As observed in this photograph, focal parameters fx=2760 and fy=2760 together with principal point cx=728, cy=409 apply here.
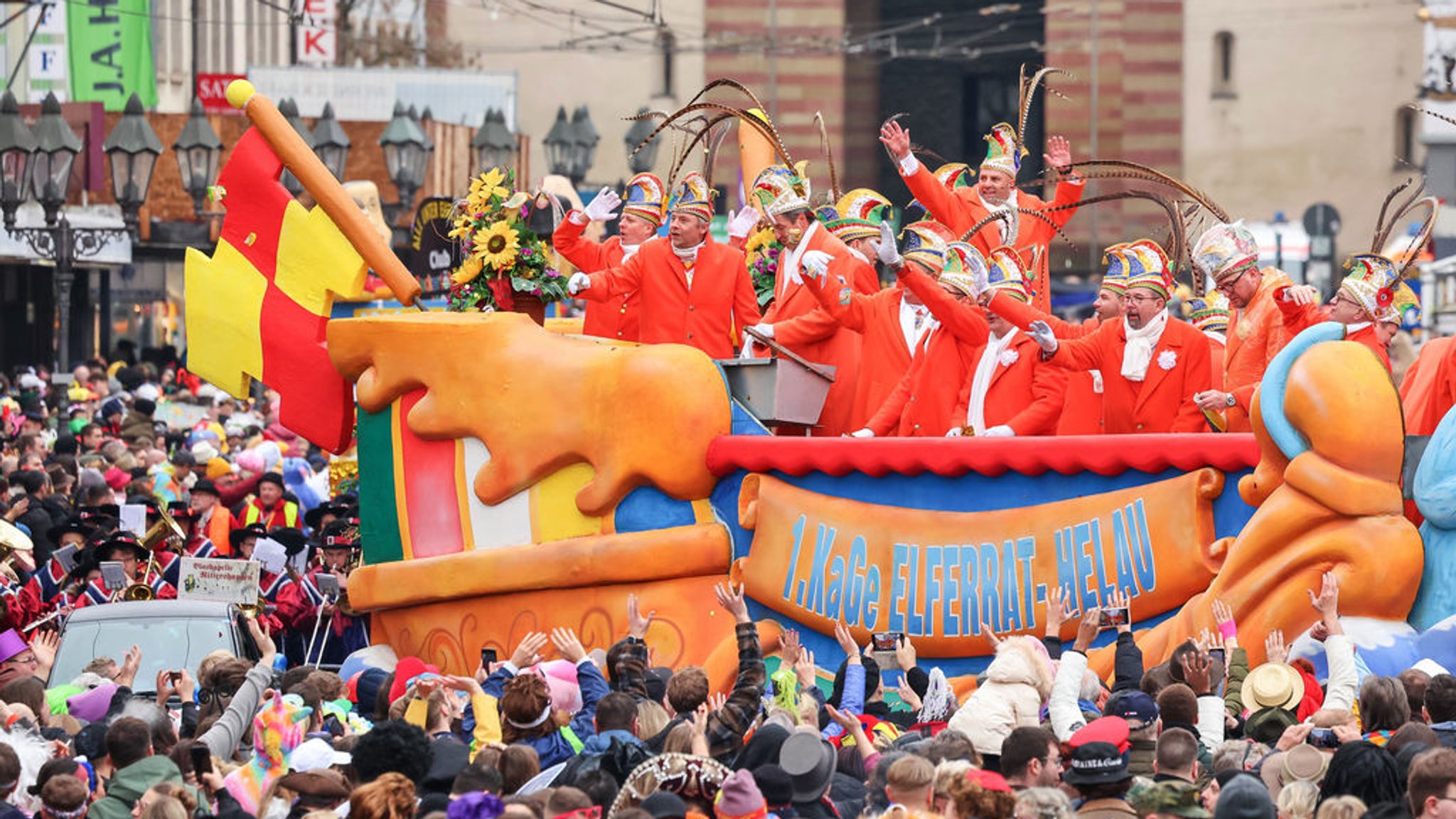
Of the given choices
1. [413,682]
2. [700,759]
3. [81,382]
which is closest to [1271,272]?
[413,682]

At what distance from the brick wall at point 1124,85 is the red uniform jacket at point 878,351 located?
132 feet

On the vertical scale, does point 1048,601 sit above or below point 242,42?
below

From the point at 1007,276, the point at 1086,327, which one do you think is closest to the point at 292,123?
the point at 1086,327

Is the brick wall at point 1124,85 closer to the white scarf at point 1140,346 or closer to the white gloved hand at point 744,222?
the white gloved hand at point 744,222

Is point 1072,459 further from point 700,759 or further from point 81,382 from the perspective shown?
point 81,382

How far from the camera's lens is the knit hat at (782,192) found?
1380 cm

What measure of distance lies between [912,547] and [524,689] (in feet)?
12.4

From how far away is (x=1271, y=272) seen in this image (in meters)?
13.3

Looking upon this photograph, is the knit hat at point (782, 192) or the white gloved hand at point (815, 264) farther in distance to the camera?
the knit hat at point (782, 192)

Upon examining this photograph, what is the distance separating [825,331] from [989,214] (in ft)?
4.23

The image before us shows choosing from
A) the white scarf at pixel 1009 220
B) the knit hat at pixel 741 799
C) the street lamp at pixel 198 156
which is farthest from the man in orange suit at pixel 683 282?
the street lamp at pixel 198 156

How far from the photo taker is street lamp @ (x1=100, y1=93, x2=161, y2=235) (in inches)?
911

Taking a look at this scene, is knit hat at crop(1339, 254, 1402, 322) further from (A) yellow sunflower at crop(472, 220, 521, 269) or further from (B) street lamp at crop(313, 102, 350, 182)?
(B) street lamp at crop(313, 102, 350, 182)

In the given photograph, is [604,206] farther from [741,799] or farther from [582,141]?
[582,141]
